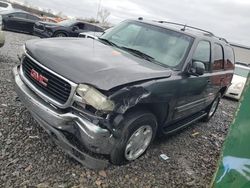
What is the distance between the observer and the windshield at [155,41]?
450cm

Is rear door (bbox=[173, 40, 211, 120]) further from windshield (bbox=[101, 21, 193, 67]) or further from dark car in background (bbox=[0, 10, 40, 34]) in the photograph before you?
dark car in background (bbox=[0, 10, 40, 34])

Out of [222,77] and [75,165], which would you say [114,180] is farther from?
[222,77]

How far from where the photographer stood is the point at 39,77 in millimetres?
3738

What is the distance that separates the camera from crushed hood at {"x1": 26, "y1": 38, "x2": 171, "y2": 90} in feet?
11.0

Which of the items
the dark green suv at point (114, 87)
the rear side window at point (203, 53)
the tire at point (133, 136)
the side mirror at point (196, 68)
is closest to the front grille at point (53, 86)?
the dark green suv at point (114, 87)

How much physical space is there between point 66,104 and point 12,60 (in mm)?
5501

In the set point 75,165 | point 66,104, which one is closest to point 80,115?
point 66,104

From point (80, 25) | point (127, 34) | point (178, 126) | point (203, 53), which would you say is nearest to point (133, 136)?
point (178, 126)

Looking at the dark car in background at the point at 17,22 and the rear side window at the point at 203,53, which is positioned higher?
the rear side window at the point at 203,53

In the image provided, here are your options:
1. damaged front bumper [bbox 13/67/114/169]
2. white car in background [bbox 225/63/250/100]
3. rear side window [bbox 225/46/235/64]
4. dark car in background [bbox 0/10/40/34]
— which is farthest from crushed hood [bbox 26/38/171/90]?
dark car in background [bbox 0/10/40/34]

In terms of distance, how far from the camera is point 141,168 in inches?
156

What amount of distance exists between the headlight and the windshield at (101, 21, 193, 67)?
148 centimetres

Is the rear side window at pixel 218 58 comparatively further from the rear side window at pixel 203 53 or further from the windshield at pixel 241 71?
the windshield at pixel 241 71

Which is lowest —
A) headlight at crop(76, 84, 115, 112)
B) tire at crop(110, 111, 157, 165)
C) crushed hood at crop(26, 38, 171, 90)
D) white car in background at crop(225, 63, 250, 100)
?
white car in background at crop(225, 63, 250, 100)
